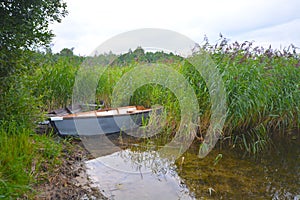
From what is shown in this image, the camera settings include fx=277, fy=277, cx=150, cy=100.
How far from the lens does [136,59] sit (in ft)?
23.3

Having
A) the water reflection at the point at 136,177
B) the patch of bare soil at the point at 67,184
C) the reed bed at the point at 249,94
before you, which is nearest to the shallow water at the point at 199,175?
the water reflection at the point at 136,177

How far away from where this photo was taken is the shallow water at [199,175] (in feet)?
9.13

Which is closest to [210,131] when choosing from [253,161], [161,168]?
[253,161]

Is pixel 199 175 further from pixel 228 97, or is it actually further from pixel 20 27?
pixel 20 27

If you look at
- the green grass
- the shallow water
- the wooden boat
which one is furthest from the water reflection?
the wooden boat

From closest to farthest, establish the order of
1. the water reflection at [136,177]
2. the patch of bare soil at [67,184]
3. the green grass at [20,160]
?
1. the green grass at [20,160]
2. the patch of bare soil at [67,184]
3. the water reflection at [136,177]

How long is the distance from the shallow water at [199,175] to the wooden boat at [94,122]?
2.51ft

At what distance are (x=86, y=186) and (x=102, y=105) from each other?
3.19m

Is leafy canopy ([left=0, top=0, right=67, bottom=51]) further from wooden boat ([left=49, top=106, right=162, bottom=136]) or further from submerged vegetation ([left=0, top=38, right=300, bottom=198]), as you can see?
wooden boat ([left=49, top=106, right=162, bottom=136])

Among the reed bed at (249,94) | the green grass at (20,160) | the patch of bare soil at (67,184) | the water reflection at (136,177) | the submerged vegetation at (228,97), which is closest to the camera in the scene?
the green grass at (20,160)

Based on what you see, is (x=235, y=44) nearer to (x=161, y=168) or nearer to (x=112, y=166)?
(x=161, y=168)

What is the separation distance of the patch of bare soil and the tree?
120cm

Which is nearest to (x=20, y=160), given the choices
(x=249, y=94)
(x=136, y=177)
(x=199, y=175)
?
(x=136, y=177)

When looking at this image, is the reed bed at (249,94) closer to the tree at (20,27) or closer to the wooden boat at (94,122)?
the wooden boat at (94,122)
